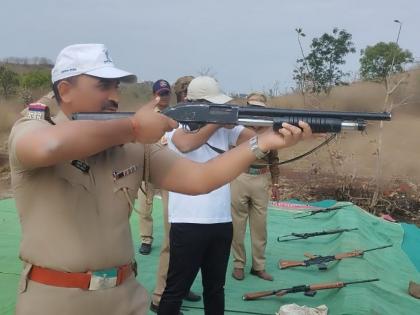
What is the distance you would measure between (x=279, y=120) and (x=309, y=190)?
8.08 m

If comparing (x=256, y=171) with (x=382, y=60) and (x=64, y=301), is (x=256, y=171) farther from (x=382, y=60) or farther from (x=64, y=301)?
(x=382, y=60)

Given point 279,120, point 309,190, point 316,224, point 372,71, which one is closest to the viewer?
point 279,120

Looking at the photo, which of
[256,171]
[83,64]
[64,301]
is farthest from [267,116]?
[256,171]

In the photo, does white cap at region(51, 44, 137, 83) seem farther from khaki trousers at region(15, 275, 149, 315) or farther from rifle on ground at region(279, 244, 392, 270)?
rifle on ground at region(279, 244, 392, 270)

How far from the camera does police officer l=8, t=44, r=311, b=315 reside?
1562 mm

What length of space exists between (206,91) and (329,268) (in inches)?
104

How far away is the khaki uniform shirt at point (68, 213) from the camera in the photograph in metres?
1.61

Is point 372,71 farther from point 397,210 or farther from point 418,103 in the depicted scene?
point 397,210

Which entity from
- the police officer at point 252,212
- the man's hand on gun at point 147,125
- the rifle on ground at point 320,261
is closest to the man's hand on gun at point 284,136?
the man's hand on gun at point 147,125

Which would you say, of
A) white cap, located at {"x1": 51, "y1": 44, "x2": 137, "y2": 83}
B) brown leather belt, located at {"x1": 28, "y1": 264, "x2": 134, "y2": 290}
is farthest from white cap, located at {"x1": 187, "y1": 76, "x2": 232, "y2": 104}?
brown leather belt, located at {"x1": 28, "y1": 264, "x2": 134, "y2": 290}

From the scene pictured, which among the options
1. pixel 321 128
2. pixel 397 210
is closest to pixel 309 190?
pixel 397 210

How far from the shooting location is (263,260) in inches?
187

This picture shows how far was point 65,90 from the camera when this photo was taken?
1.73 m

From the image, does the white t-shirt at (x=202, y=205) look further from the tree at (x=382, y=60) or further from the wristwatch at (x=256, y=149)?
the tree at (x=382, y=60)
